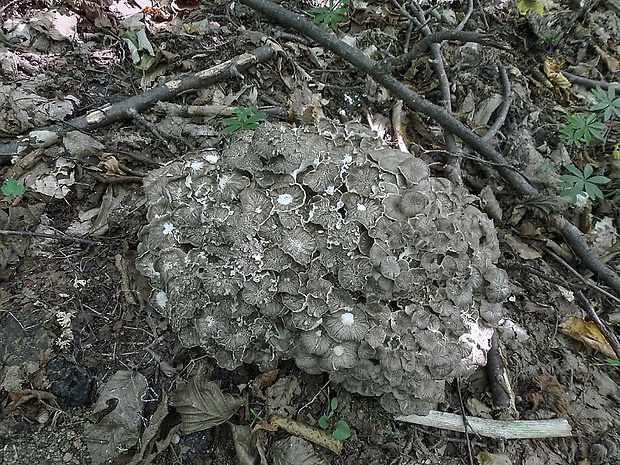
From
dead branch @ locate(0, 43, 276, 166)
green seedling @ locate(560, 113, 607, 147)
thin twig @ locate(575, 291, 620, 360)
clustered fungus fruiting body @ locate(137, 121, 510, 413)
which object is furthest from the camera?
green seedling @ locate(560, 113, 607, 147)

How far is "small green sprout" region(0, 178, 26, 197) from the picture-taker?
12.0ft

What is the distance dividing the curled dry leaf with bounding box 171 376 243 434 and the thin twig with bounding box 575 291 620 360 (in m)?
3.19

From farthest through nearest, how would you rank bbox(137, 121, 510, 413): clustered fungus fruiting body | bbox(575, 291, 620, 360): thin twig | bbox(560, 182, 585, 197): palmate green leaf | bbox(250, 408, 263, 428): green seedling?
bbox(560, 182, 585, 197): palmate green leaf, bbox(575, 291, 620, 360): thin twig, bbox(250, 408, 263, 428): green seedling, bbox(137, 121, 510, 413): clustered fungus fruiting body

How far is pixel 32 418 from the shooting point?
3.17 meters

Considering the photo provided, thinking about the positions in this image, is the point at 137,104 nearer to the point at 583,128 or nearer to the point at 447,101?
the point at 447,101

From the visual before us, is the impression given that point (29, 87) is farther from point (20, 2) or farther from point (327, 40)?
point (327, 40)

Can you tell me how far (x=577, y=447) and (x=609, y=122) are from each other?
3.87 metres

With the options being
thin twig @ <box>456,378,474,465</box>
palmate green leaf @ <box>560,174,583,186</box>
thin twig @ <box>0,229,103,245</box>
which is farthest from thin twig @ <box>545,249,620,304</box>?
thin twig @ <box>0,229,103,245</box>

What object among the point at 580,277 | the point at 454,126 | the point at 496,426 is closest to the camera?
the point at 496,426

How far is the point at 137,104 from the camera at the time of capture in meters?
4.39

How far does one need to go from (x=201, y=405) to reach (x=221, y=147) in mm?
2365

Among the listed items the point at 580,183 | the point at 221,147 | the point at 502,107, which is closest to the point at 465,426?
the point at 580,183

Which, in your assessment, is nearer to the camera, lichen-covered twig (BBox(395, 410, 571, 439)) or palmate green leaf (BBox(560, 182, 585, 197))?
lichen-covered twig (BBox(395, 410, 571, 439))

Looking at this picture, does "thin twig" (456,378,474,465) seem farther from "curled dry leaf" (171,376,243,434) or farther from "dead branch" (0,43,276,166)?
"dead branch" (0,43,276,166)
